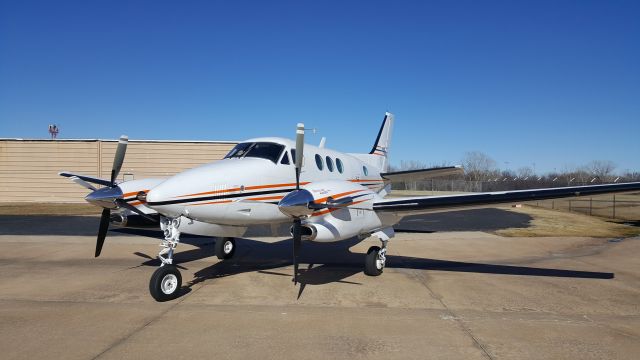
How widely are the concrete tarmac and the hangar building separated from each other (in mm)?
25237

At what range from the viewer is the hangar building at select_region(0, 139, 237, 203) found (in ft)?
122

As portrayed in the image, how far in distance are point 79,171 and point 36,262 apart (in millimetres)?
30328

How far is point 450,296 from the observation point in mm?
7758

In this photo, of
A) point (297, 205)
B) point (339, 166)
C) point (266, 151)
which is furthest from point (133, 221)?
point (339, 166)

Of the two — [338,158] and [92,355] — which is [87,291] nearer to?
[92,355]

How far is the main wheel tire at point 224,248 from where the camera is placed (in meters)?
11.3

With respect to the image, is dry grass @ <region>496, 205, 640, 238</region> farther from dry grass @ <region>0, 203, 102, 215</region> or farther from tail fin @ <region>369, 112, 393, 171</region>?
dry grass @ <region>0, 203, 102, 215</region>

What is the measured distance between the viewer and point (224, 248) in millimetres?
11336

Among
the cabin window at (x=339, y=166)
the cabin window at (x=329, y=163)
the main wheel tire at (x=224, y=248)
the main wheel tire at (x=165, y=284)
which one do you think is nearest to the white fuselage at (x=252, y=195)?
the cabin window at (x=329, y=163)

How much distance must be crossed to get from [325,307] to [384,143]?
1182 cm

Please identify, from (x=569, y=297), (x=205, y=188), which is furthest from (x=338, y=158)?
(x=569, y=297)

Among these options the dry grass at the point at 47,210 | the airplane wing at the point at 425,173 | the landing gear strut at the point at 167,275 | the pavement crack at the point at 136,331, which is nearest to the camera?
the pavement crack at the point at 136,331

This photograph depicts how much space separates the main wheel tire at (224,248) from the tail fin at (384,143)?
26.0 feet

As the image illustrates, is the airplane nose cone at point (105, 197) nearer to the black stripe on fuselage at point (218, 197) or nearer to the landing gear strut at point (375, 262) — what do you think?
the black stripe on fuselage at point (218, 197)
